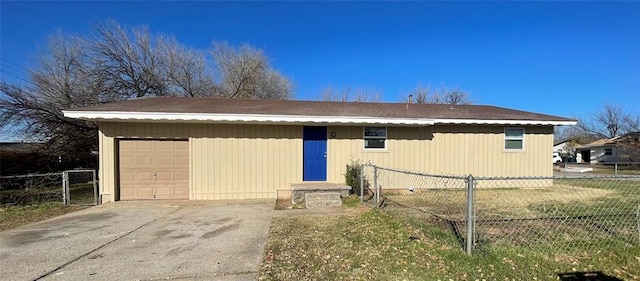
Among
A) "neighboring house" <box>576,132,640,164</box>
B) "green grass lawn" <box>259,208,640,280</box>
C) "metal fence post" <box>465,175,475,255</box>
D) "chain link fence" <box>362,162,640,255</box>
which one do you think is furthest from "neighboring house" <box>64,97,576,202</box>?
"neighboring house" <box>576,132,640,164</box>

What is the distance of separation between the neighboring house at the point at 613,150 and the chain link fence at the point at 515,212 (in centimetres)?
2828

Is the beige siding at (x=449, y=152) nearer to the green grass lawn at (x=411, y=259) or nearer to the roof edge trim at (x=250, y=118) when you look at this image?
the roof edge trim at (x=250, y=118)

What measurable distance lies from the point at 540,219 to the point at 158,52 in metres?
21.0

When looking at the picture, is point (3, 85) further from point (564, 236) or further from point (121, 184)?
point (564, 236)

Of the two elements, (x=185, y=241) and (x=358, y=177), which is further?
(x=358, y=177)

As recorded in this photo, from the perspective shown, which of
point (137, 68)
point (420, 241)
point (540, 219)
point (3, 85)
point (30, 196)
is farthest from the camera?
point (137, 68)

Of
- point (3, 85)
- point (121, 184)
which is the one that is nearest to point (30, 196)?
point (121, 184)

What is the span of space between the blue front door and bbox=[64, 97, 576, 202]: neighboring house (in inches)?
1.3

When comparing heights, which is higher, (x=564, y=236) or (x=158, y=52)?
(x=158, y=52)

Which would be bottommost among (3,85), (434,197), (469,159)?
(434,197)

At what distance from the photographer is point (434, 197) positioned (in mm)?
9672

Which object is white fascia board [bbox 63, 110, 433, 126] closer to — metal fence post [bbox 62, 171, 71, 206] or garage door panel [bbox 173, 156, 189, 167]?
garage door panel [bbox 173, 156, 189, 167]

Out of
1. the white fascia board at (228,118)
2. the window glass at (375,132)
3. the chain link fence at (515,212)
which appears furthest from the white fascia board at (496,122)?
the chain link fence at (515,212)

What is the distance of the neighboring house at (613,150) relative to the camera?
102ft
